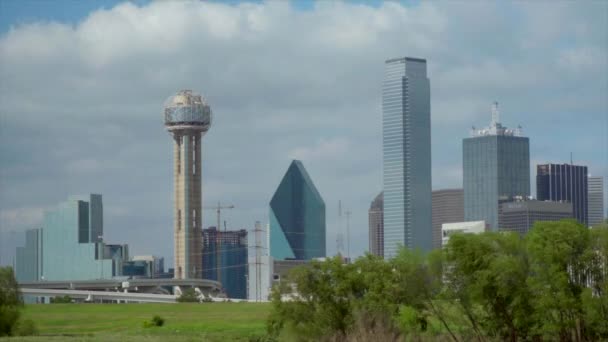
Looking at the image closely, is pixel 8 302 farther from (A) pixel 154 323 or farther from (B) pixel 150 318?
(B) pixel 150 318

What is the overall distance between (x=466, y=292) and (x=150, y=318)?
62774 mm

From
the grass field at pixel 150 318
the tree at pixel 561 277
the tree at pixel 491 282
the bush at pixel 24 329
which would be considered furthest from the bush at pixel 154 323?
the tree at pixel 561 277

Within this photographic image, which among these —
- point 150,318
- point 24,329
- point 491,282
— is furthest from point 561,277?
point 150,318

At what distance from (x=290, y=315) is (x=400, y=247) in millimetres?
11253

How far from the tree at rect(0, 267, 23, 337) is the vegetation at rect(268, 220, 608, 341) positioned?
2270cm

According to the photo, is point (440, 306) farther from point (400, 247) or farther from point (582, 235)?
point (582, 235)

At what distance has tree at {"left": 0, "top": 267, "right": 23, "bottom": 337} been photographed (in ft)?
350

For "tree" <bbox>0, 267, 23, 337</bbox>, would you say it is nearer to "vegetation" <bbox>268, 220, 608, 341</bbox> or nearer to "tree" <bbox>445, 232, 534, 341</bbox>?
"vegetation" <bbox>268, 220, 608, 341</bbox>

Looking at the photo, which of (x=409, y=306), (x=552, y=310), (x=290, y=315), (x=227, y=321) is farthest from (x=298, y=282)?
(x=227, y=321)

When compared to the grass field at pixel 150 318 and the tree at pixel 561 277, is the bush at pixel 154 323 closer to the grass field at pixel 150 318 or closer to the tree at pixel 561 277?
the grass field at pixel 150 318

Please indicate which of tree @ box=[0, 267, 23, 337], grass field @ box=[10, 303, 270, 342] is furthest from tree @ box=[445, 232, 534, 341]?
tree @ box=[0, 267, 23, 337]

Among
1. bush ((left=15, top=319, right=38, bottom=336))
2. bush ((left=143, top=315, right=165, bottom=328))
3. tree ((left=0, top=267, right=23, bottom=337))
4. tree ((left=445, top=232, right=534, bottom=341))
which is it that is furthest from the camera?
bush ((left=143, top=315, right=165, bottom=328))

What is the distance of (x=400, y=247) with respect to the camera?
104938 millimetres

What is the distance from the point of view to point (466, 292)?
313ft
